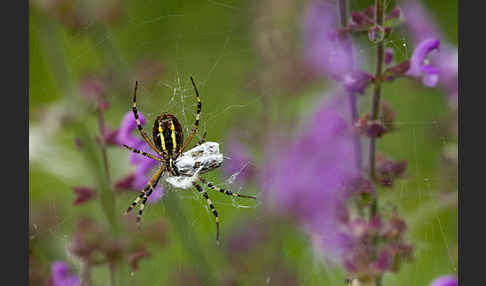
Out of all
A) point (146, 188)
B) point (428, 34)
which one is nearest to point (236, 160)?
point (146, 188)

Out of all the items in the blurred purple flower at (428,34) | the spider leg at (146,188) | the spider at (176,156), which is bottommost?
the spider leg at (146,188)

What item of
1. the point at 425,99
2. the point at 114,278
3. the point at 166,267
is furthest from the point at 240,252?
the point at 425,99

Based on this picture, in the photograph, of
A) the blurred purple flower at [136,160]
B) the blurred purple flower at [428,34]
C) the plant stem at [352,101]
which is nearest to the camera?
the plant stem at [352,101]

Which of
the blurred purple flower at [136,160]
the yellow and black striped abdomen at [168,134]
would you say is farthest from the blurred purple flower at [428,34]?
the blurred purple flower at [136,160]

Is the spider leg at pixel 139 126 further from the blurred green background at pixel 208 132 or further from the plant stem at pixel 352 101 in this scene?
the plant stem at pixel 352 101

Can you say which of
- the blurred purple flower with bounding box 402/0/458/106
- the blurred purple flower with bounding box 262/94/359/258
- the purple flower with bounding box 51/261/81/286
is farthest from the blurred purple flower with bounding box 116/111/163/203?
the blurred purple flower with bounding box 402/0/458/106

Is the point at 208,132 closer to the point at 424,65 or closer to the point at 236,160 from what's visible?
the point at 236,160

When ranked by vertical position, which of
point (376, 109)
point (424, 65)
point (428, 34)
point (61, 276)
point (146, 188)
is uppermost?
point (428, 34)

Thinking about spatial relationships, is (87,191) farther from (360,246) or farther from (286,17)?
(286,17)
